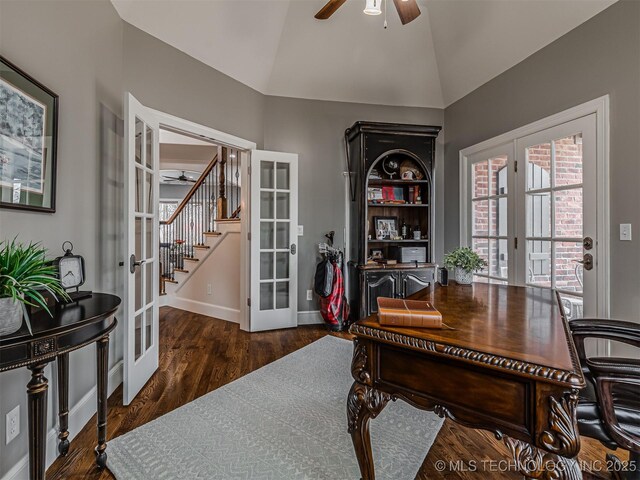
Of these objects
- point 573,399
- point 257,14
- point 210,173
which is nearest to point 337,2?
point 257,14

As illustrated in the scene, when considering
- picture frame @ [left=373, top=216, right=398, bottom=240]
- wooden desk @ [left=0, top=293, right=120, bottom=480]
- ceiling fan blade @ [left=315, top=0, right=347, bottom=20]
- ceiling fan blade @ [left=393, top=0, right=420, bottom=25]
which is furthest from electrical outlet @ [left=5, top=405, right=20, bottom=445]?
picture frame @ [left=373, top=216, right=398, bottom=240]

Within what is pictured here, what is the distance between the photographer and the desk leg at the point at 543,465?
2.69 feet

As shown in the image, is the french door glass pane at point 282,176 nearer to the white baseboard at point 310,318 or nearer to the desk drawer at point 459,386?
the white baseboard at point 310,318

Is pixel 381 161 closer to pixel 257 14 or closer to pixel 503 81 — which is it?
pixel 503 81

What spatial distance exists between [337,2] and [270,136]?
1.81 m

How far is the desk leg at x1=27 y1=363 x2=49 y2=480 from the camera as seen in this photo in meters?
1.14

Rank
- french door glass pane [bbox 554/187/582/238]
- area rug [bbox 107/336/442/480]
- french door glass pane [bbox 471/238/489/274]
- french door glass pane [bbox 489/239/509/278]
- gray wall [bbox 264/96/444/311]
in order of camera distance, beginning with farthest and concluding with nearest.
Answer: gray wall [bbox 264/96/444/311]
french door glass pane [bbox 471/238/489/274]
french door glass pane [bbox 489/239/509/278]
french door glass pane [bbox 554/187/582/238]
area rug [bbox 107/336/442/480]

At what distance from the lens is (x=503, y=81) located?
3.28 meters

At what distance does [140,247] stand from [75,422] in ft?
3.67

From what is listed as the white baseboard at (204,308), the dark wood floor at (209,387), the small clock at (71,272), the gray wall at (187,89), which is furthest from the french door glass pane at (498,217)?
the small clock at (71,272)

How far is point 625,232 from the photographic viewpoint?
2.25 metres

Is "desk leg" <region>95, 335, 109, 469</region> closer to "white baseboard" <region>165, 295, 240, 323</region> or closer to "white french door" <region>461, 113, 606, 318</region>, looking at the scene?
"white baseboard" <region>165, 295, 240, 323</region>

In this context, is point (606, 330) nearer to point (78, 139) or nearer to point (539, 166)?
point (539, 166)

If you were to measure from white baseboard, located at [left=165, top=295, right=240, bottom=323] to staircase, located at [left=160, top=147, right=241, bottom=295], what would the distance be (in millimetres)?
193
